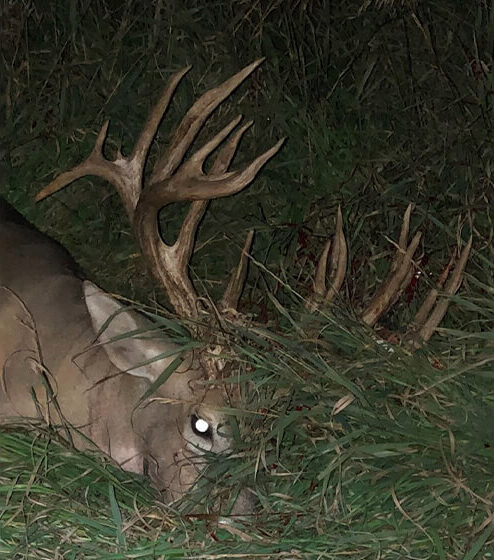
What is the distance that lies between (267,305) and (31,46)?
4.95ft

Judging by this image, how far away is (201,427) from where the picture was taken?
306 centimetres

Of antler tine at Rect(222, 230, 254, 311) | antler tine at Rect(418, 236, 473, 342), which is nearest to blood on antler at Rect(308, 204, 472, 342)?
antler tine at Rect(418, 236, 473, 342)

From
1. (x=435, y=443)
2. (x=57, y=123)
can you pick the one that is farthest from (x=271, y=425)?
(x=57, y=123)

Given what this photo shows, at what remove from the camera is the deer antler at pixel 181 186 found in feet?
10.3

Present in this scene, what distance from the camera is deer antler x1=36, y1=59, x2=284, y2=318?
3.15m

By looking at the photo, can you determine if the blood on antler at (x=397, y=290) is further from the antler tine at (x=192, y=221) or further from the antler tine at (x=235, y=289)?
the antler tine at (x=192, y=221)

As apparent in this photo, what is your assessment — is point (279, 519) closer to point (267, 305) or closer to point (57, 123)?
point (267, 305)

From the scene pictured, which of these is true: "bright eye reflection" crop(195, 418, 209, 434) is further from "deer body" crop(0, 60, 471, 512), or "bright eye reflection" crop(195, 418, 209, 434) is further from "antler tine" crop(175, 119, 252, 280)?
"antler tine" crop(175, 119, 252, 280)

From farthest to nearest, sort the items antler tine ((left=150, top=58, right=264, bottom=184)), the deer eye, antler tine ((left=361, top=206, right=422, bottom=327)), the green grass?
the green grass → antler tine ((left=150, top=58, right=264, bottom=184)) → antler tine ((left=361, top=206, right=422, bottom=327)) → the deer eye

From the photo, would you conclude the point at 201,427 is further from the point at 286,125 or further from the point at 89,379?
the point at 286,125

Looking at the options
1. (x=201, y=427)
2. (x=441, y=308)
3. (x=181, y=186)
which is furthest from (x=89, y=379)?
(x=441, y=308)

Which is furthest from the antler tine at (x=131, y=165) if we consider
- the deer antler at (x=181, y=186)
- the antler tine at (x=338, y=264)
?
the antler tine at (x=338, y=264)

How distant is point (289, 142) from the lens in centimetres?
452

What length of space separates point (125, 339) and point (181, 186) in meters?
0.43
